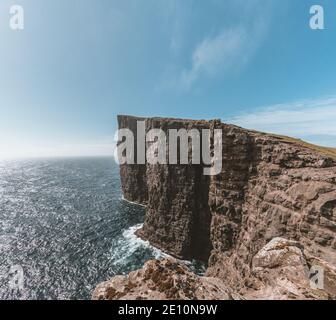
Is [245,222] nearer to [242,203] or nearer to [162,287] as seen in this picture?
[242,203]

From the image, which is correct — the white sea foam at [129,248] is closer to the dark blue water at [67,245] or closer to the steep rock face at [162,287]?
the dark blue water at [67,245]

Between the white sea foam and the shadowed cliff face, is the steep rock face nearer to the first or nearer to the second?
the shadowed cliff face

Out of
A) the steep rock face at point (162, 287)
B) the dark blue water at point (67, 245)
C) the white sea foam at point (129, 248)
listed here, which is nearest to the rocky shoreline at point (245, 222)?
the steep rock face at point (162, 287)

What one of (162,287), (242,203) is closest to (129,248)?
(242,203)

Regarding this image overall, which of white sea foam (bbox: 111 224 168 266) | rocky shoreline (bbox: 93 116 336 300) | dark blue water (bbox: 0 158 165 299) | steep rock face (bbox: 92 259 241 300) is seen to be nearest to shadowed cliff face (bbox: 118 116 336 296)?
rocky shoreline (bbox: 93 116 336 300)

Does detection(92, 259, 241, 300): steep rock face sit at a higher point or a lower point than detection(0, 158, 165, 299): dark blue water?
higher
